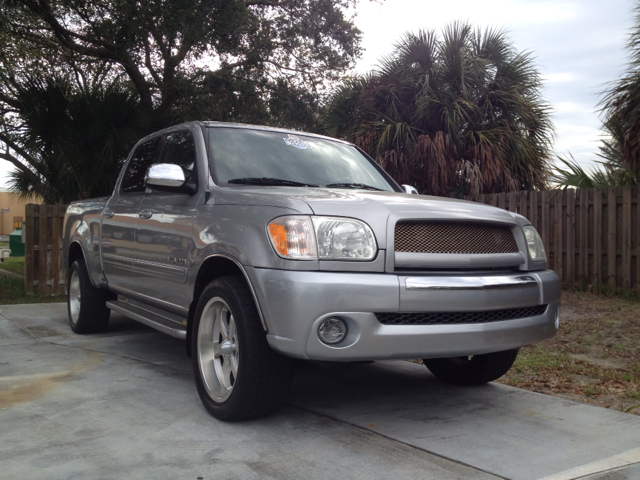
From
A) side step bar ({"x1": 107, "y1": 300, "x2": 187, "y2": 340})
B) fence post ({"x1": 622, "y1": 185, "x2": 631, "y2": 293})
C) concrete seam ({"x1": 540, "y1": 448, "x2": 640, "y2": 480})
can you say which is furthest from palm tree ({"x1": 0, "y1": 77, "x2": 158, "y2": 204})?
concrete seam ({"x1": 540, "y1": 448, "x2": 640, "y2": 480})

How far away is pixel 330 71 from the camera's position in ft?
59.9

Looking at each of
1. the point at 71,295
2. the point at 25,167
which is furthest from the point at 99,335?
the point at 25,167

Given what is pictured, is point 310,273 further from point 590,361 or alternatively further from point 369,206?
point 590,361

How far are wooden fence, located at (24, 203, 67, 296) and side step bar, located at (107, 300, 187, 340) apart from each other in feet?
16.0

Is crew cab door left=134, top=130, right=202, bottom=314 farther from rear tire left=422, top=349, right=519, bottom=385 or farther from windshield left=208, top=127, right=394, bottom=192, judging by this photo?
rear tire left=422, top=349, right=519, bottom=385

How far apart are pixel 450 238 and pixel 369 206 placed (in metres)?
0.52

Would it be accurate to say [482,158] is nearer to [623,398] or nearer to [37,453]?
[623,398]

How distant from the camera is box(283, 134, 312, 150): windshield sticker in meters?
4.90

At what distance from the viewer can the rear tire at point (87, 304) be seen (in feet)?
20.9

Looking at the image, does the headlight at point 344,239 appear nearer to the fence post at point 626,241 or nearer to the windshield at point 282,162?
the windshield at point 282,162

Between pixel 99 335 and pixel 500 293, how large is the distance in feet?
15.2

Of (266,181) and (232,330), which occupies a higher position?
(266,181)

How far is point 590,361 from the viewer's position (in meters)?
5.45

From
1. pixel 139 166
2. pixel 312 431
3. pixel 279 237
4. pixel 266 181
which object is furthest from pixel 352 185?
pixel 139 166
